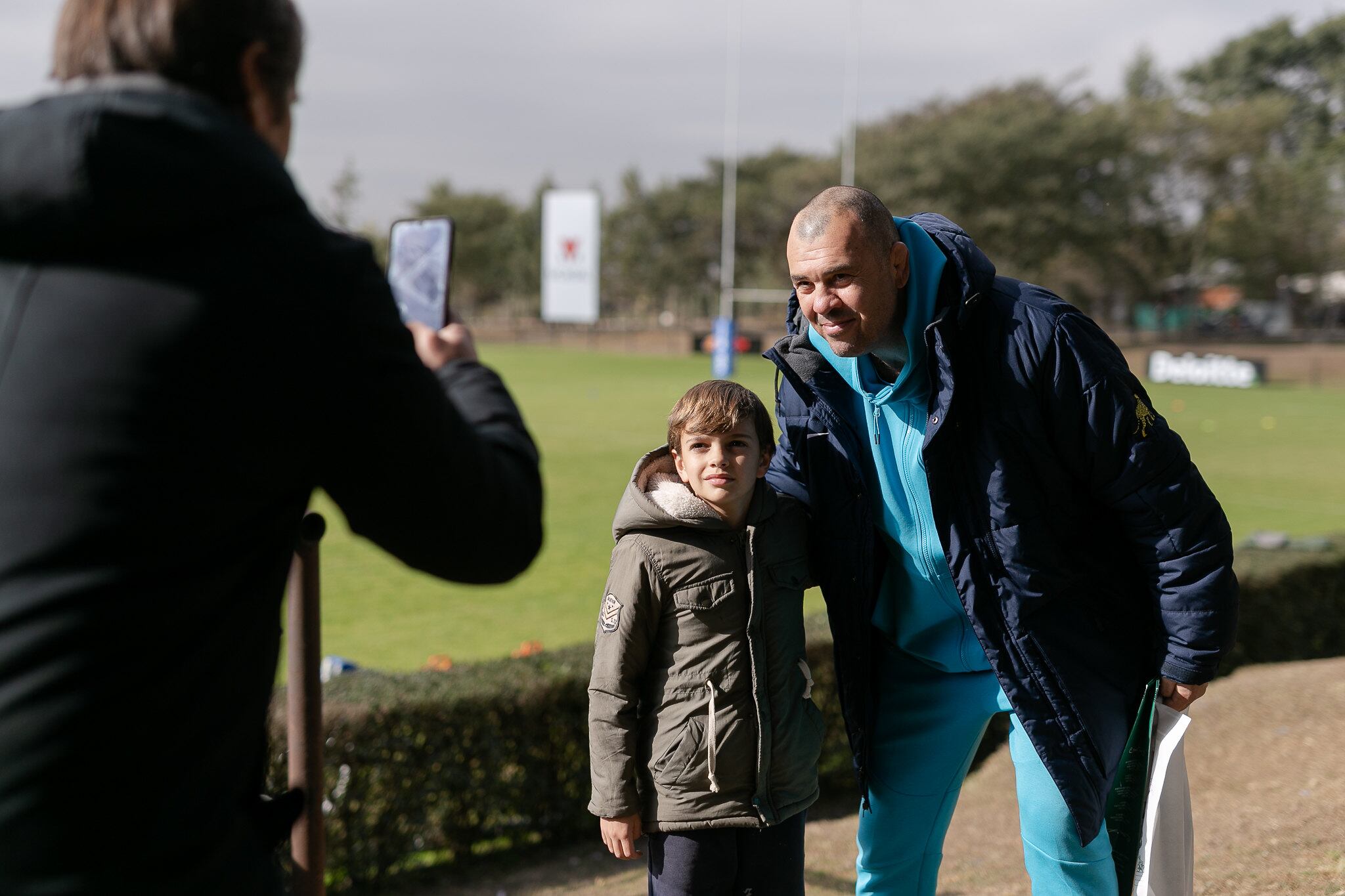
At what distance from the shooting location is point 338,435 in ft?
3.87

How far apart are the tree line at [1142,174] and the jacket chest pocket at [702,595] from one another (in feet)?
176

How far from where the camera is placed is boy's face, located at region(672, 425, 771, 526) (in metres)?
2.75

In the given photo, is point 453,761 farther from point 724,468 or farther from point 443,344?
point 443,344

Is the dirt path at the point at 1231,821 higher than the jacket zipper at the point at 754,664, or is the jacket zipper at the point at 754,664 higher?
the jacket zipper at the point at 754,664

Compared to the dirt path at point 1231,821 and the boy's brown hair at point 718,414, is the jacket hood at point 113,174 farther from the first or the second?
the dirt path at point 1231,821

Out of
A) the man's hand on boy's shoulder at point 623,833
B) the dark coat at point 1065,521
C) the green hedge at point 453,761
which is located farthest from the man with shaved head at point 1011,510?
the green hedge at point 453,761

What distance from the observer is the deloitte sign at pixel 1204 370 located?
111 ft

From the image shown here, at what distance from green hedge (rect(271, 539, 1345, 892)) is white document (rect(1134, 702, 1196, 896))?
2.77 meters

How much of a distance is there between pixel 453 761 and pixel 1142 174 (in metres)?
57.0

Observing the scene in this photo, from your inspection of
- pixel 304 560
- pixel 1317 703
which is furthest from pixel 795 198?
pixel 304 560

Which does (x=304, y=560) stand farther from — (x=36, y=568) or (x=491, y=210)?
(x=491, y=210)

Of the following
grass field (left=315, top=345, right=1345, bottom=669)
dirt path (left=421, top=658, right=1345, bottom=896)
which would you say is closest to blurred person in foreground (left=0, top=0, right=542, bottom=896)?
dirt path (left=421, top=658, right=1345, bottom=896)

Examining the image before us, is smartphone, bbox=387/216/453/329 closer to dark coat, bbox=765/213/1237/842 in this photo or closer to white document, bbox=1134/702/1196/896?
dark coat, bbox=765/213/1237/842

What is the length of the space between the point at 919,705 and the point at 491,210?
276 ft
